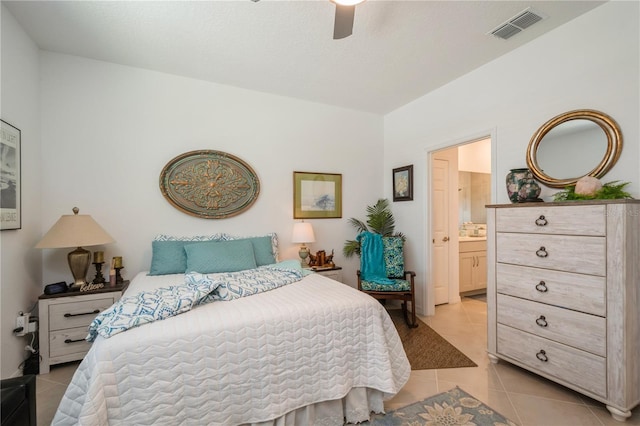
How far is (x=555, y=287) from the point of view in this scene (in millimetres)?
2027

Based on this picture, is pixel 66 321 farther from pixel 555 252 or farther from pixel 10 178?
pixel 555 252

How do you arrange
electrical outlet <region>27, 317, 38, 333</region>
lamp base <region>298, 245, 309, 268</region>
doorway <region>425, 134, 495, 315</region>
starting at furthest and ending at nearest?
doorway <region>425, 134, 495, 315</region>
lamp base <region>298, 245, 309, 268</region>
electrical outlet <region>27, 317, 38, 333</region>

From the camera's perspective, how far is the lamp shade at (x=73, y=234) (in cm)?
230

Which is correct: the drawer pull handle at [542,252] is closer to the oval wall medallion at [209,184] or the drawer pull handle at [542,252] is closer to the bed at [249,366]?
the bed at [249,366]

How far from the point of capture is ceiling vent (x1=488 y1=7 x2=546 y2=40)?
2.15m

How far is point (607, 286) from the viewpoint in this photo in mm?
1780

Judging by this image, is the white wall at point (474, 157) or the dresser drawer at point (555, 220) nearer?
the dresser drawer at point (555, 220)

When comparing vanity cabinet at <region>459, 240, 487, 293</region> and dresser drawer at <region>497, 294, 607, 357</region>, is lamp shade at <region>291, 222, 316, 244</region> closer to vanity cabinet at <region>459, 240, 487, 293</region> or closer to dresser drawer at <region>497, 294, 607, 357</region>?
dresser drawer at <region>497, 294, 607, 357</region>

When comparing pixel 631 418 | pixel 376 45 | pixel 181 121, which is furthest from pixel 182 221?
pixel 631 418

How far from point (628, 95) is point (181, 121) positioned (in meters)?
3.91

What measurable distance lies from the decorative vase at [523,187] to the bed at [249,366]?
1.54m

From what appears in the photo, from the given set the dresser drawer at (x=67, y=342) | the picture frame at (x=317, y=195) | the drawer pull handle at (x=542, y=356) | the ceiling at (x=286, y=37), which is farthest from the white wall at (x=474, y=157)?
the dresser drawer at (x=67, y=342)

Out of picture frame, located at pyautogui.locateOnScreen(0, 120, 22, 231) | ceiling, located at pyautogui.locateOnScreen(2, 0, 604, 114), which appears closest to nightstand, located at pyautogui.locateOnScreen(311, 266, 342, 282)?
ceiling, located at pyautogui.locateOnScreen(2, 0, 604, 114)

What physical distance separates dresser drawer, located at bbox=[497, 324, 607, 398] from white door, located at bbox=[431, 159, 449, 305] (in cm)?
156
